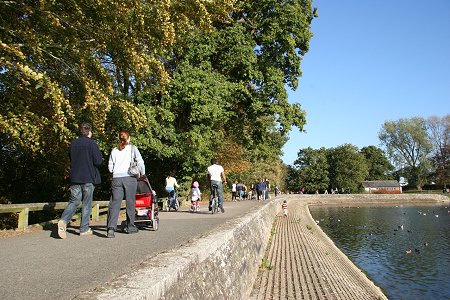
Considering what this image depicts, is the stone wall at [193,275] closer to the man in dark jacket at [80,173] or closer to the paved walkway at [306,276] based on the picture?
the paved walkway at [306,276]

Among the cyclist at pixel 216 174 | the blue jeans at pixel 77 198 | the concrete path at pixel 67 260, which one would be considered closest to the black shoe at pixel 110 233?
the concrete path at pixel 67 260

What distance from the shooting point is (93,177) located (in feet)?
23.6

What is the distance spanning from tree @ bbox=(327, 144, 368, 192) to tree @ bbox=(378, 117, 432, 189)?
1079 cm

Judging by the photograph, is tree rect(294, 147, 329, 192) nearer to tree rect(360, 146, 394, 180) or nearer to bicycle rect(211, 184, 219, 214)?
tree rect(360, 146, 394, 180)

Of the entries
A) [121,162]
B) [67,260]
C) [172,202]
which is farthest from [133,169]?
[172,202]

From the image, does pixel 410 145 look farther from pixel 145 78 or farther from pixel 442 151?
pixel 145 78

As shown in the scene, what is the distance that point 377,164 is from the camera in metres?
124

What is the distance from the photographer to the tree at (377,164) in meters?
122

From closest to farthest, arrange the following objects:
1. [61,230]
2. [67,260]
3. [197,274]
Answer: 1. [197,274]
2. [67,260]
3. [61,230]

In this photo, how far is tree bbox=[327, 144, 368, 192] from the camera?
93250 millimetres

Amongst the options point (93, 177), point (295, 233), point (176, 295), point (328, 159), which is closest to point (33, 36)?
point (93, 177)

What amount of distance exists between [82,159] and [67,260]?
2.55 m

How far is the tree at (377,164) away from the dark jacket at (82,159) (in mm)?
123287

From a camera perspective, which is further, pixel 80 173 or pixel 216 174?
pixel 216 174
